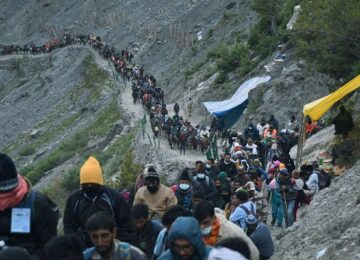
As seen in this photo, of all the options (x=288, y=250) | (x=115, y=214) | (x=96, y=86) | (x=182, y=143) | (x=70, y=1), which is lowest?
(x=70, y=1)

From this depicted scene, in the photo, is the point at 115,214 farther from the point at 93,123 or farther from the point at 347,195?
the point at 93,123

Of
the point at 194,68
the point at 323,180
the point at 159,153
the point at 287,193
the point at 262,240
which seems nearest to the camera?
the point at 262,240

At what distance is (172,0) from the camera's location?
71.1 metres

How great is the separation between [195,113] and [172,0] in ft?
118

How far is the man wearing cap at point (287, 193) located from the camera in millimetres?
13742

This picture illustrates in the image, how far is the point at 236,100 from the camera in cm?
3247

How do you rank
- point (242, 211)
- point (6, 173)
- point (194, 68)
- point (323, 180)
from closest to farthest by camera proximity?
point (6, 173) → point (242, 211) → point (323, 180) → point (194, 68)

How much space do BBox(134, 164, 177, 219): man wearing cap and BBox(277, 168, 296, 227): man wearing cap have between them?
551 cm

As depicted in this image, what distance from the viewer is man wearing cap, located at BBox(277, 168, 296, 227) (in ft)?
45.1

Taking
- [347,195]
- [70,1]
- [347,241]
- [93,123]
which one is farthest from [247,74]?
[70,1]

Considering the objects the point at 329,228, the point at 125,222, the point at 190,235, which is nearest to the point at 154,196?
the point at 125,222

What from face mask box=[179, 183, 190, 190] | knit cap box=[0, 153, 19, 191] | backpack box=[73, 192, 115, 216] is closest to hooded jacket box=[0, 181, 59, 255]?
knit cap box=[0, 153, 19, 191]

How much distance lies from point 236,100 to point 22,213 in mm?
26828

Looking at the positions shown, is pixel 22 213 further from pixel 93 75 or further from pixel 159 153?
pixel 93 75
